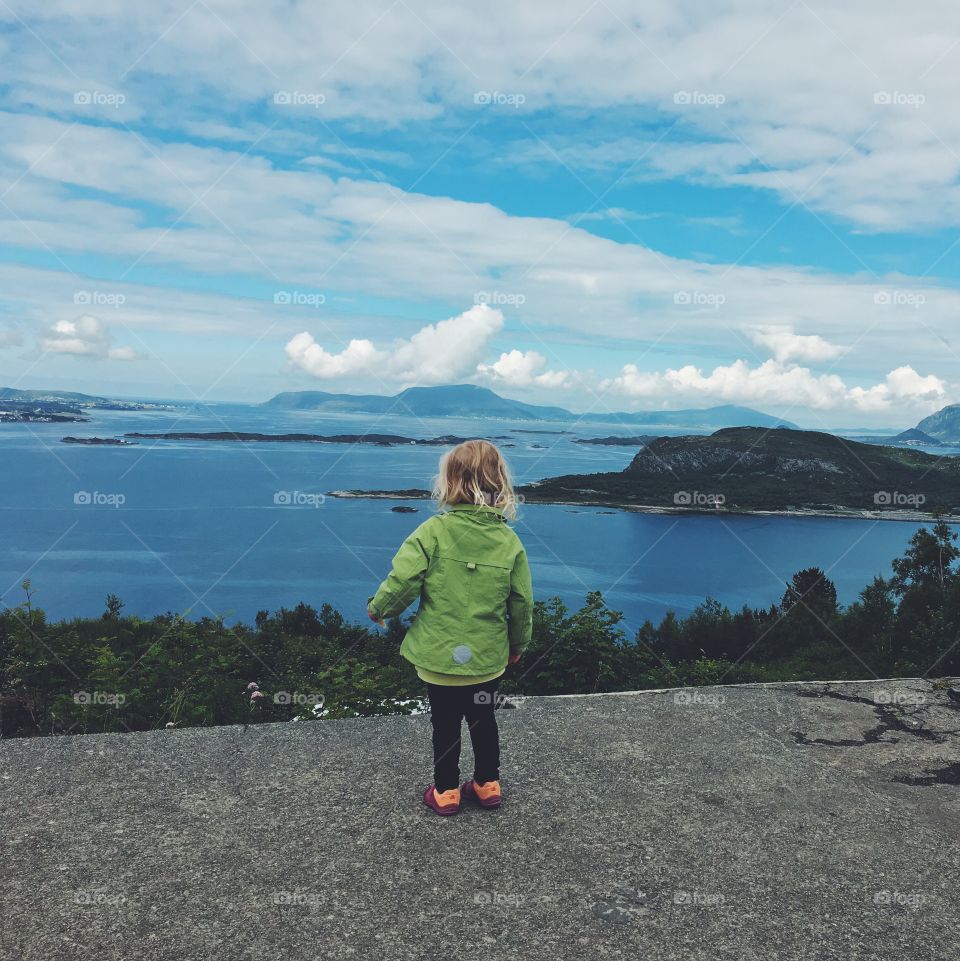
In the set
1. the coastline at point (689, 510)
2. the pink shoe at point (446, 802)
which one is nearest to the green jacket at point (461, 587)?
the pink shoe at point (446, 802)

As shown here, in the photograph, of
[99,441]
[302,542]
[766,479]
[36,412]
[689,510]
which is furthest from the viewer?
[36,412]

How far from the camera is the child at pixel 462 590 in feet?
10.0

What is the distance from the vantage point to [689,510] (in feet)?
257

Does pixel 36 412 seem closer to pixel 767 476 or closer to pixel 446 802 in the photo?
pixel 767 476

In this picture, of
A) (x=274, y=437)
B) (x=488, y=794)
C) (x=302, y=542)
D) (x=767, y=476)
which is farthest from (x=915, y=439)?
(x=488, y=794)

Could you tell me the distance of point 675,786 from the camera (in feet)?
11.3

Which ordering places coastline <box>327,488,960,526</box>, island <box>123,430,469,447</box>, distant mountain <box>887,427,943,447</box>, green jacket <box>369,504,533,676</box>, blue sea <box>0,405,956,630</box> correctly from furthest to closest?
island <box>123,430,469,447</box> < distant mountain <box>887,427,943,447</box> < coastline <box>327,488,960,526</box> < blue sea <box>0,405,956,630</box> < green jacket <box>369,504,533,676</box>

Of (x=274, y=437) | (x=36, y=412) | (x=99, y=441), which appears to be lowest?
(x=99, y=441)

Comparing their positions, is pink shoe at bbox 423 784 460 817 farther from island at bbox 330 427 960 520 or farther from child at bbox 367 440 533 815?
island at bbox 330 427 960 520

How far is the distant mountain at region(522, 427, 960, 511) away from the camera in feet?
232

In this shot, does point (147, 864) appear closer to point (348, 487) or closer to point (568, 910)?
point (568, 910)

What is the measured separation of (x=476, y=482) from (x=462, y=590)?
0.45 m

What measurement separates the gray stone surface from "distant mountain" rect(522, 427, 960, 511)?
66.2m

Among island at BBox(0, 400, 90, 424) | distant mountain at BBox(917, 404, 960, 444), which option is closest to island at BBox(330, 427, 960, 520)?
distant mountain at BBox(917, 404, 960, 444)
